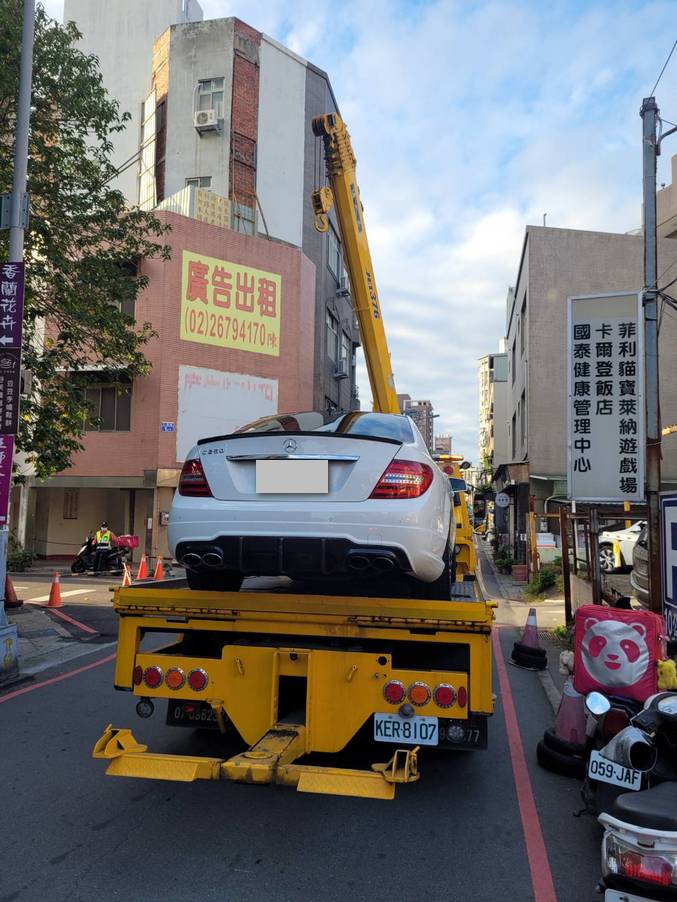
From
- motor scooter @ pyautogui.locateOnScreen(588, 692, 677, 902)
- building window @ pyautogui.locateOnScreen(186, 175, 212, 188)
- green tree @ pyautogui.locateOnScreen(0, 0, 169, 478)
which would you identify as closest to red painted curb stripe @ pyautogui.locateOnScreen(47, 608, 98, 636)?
green tree @ pyautogui.locateOnScreen(0, 0, 169, 478)

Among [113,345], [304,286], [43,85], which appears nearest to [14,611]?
[113,345]

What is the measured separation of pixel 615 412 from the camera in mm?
8312

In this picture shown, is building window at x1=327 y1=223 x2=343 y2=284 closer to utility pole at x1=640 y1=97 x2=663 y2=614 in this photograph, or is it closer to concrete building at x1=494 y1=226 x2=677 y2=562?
concrete building at x1=494 y1=226 x2=677 y2=562

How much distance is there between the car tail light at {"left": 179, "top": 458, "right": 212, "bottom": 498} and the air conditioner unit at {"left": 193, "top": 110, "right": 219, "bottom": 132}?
25.1m

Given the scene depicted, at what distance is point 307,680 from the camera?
369 centimetres

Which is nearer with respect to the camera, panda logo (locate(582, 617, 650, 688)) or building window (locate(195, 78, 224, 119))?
panda logo (locate(582, 617, 650, 688))

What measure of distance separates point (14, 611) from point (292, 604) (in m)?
9.33

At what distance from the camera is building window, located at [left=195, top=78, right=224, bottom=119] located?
26.1m

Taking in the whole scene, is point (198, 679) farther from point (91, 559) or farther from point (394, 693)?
point (91, 559)

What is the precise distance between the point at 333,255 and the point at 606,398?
82.3 ft

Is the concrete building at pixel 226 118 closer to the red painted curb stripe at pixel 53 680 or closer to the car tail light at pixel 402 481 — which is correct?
the red painted curb stripe at pixel 53 680

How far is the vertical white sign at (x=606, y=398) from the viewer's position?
26.6 feet

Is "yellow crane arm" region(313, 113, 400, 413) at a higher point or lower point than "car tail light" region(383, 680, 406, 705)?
higher

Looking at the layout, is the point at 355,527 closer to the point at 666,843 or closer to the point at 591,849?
the point at 666,843
